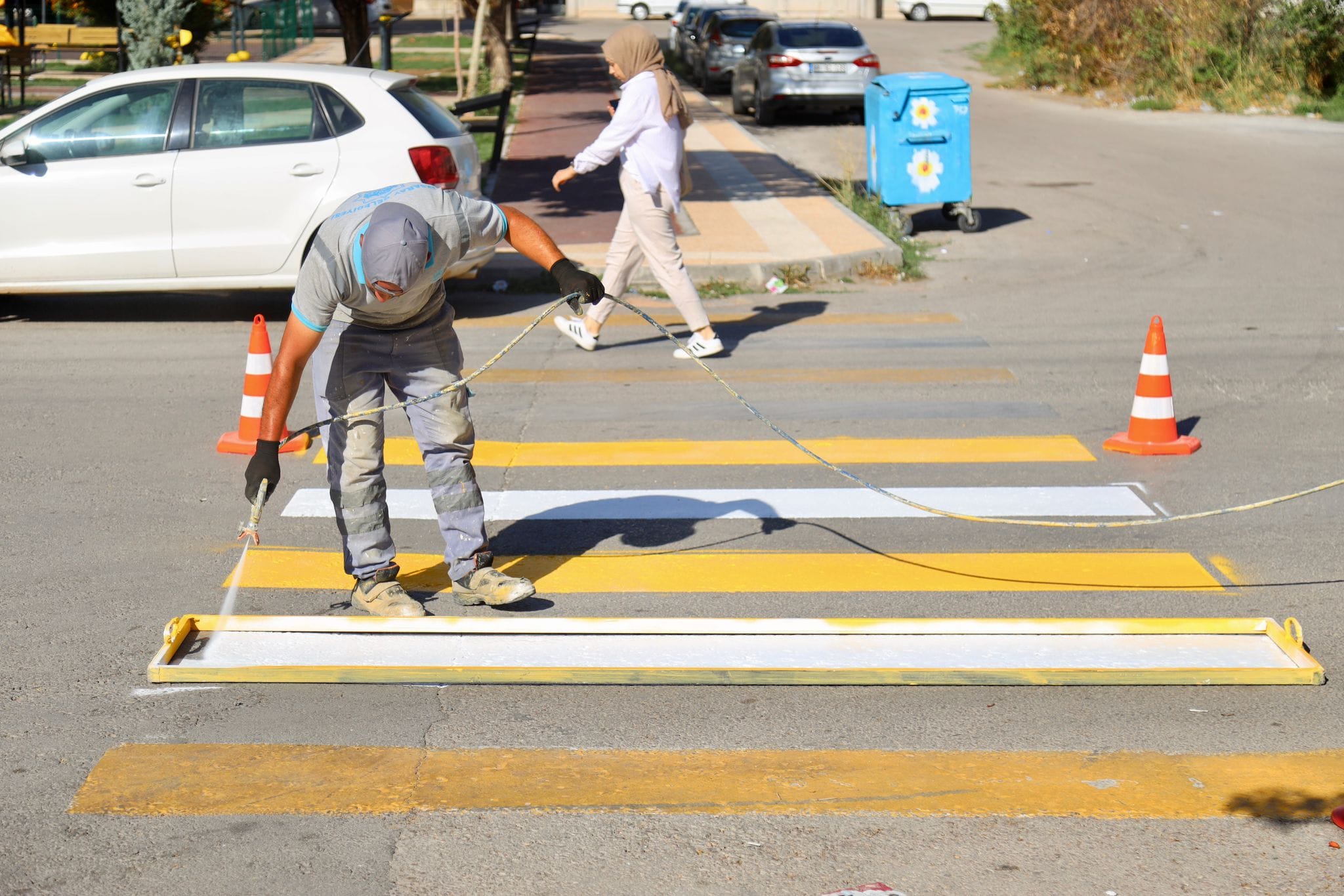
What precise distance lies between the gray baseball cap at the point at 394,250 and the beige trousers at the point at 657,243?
15.1 feet

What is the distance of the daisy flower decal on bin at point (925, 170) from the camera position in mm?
14672

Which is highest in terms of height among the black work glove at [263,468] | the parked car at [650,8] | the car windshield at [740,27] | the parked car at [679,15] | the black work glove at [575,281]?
the parked car at [650,8]

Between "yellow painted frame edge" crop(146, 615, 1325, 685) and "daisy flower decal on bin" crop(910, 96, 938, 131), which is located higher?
"daisy flower decal on bin" crop(910, 96, 938, 131)

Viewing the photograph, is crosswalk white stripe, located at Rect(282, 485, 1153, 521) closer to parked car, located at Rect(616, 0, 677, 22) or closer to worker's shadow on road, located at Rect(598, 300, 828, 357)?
worker's shadow on road, located at Rect(598, 300, 828, 357)

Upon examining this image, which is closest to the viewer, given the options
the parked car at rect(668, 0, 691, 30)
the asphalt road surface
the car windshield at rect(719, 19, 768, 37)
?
the asphalt road surface

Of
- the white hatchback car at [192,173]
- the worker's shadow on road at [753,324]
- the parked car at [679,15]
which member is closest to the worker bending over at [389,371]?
the worker's shadow on road at [753,324]

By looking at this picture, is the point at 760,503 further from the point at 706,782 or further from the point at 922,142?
the point at 922,142

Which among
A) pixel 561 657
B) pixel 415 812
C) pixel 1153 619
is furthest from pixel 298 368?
pixel 1153 619

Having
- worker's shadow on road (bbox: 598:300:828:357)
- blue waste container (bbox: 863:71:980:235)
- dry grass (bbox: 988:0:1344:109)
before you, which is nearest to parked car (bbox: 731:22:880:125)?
dry grass (bbox: 988:0:1344:109)

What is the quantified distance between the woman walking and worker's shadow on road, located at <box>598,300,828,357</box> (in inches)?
28.8

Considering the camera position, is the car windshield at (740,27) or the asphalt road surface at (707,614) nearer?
the asphalt road surface at (707,614)

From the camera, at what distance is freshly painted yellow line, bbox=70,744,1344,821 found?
4.05 meters

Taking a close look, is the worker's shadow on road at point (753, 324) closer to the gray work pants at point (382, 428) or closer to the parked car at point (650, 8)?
the gray work pants at point (382, 428)

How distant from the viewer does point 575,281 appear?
5.31m
